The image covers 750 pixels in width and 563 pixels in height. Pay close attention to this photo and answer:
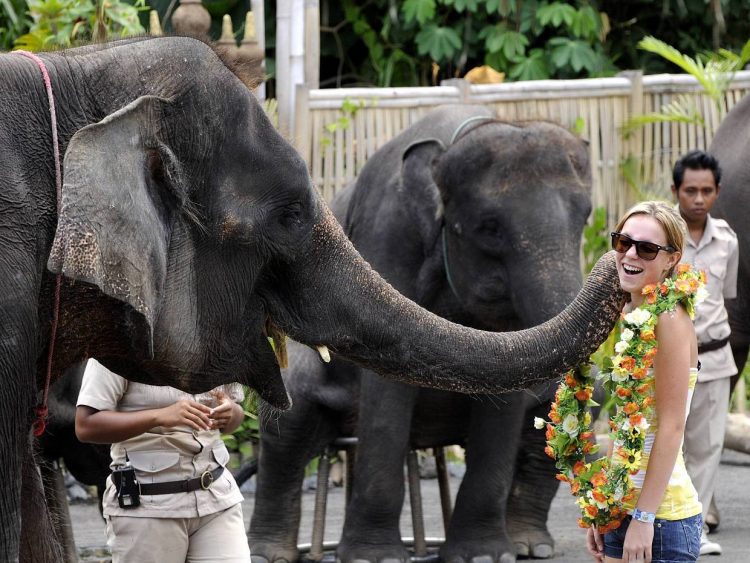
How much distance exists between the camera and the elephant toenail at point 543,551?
7277 millimetres

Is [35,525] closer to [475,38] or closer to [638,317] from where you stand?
[638,317]

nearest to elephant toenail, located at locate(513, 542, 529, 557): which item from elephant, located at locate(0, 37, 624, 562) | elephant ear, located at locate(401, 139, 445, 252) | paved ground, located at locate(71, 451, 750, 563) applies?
paved ground, located at locate(71, 451, 750, 563)

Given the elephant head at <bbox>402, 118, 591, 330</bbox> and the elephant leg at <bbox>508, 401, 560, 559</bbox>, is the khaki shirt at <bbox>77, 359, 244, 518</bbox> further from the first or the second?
the elephant leg at <bbox>508, 401, 560, 559</bbox>

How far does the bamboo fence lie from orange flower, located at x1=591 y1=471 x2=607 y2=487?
5567 millimetres

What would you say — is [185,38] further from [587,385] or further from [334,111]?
[334,111]

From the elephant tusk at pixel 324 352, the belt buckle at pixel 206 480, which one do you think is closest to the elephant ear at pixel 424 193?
the belt buckle at pixel 206 480

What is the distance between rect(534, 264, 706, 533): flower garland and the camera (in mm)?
4312

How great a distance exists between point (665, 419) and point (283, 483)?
10.7ft

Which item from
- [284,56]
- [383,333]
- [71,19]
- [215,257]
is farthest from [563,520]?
[215,257]

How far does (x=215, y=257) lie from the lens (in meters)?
3.32

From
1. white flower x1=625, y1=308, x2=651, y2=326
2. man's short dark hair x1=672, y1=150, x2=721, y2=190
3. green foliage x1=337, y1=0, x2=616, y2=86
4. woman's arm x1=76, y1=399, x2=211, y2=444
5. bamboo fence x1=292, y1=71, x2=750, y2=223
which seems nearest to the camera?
white flower x1=625, y1=308, x2=651, y2=326

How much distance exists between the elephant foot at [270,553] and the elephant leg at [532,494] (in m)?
1.02

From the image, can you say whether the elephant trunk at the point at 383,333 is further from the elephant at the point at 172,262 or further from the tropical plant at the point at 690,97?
the tropical plant at the point at 690,97

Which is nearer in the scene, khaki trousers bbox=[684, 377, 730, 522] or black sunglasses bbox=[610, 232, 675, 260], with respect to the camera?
black sunglasses bbox=[610, 232, 675, 260]
